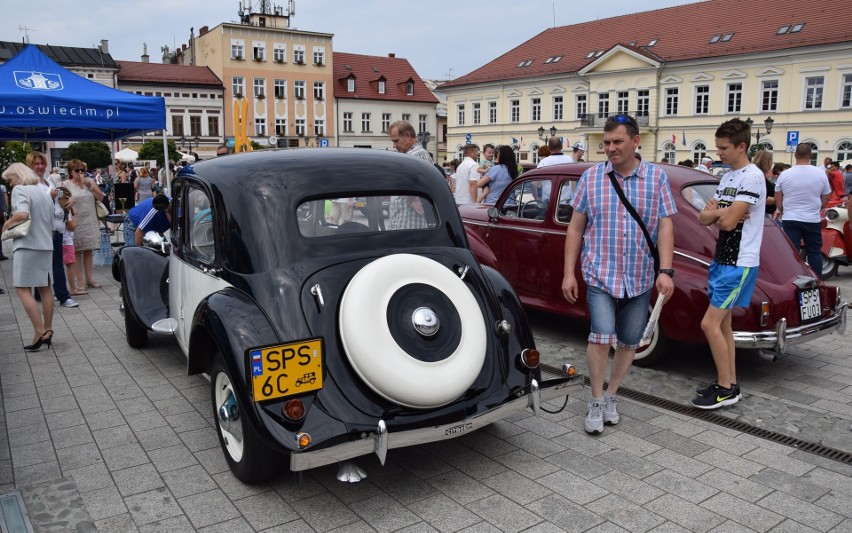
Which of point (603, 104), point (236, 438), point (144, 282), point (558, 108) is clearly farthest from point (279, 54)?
point (236, 438)

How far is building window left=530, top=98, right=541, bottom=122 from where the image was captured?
184ft

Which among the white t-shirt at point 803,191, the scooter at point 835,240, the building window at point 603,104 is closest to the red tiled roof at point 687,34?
the building window at point 603,104

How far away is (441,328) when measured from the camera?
11.8 ft

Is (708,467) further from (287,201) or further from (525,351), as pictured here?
(287,201)

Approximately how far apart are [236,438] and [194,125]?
58.6 metres

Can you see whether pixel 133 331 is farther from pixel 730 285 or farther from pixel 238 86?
pixel 238 86

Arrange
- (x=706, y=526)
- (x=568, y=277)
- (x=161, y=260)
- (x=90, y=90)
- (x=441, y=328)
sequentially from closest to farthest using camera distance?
1. (x=706, y=526)
2. (x=441, y=328)
3. (x=568, y=277)
4. (x=161, y=260)
5. (x=90, y=90)

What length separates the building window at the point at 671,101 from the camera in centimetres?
4856

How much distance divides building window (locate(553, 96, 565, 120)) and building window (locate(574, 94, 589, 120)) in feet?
4.22

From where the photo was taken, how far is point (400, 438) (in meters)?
3.35

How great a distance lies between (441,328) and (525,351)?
1.96ft

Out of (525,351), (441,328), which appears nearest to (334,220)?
(441,328)

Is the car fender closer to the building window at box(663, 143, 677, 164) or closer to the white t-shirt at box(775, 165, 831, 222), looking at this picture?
the white t-shirt at box(775, 165, 831, 222)

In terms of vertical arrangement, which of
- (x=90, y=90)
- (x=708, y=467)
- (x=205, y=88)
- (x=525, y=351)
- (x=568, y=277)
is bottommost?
(x=708, y=467)
